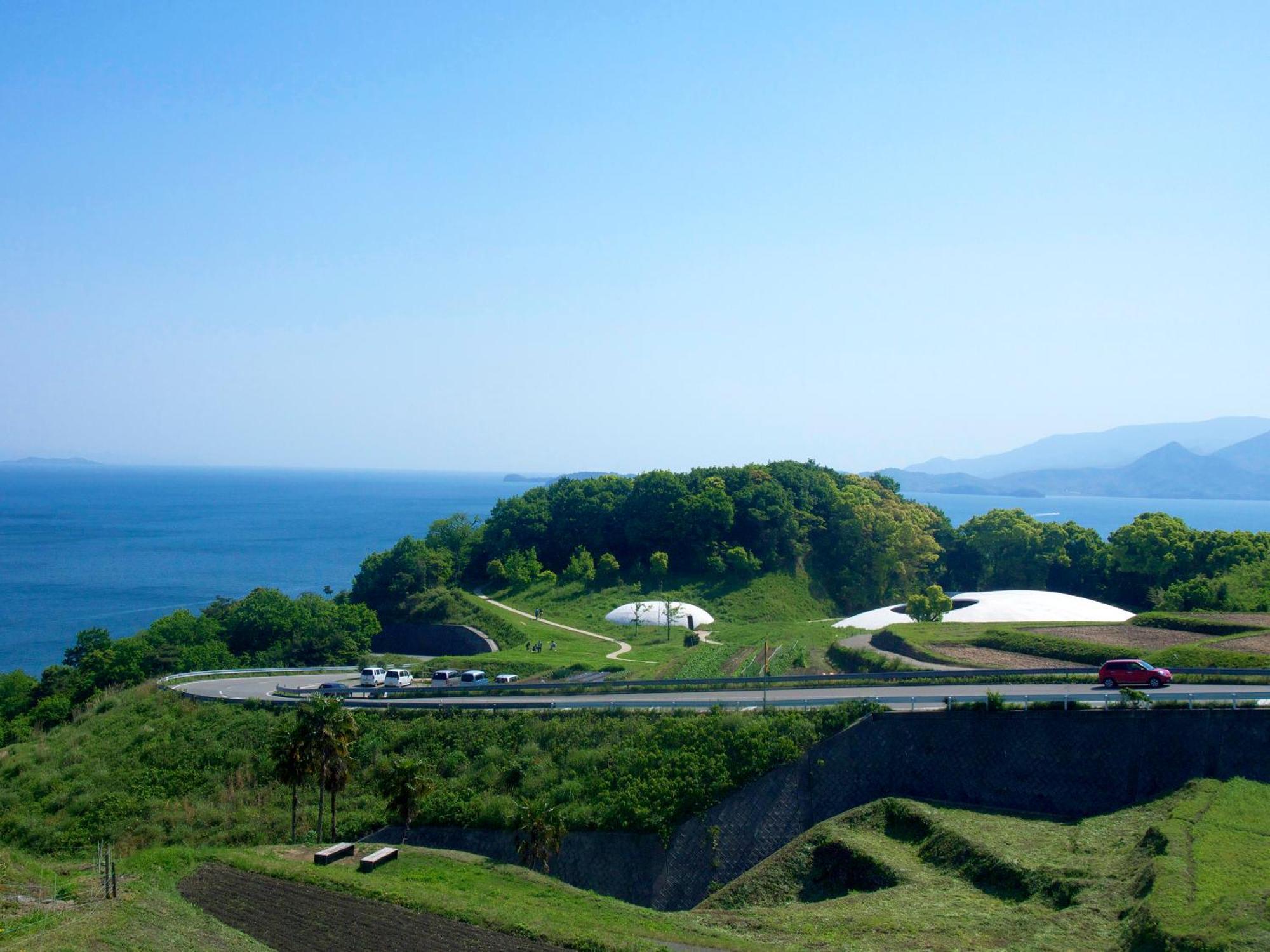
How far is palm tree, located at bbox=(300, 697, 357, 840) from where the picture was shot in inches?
1211

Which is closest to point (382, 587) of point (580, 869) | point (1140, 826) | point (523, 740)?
point (523, 740)

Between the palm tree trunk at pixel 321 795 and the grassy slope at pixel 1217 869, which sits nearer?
the grassy slope at pixel 1217 869

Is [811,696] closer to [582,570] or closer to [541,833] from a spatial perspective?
[541,833]

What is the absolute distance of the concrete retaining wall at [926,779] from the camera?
30.0 meters

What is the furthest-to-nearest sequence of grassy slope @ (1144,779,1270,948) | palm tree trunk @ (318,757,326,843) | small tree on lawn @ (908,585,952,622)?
small tree on lawn @ (908,585,952,622), palm tree trunk @ (318,757,326,843), grassy slope @ (1144,779,1270,948)

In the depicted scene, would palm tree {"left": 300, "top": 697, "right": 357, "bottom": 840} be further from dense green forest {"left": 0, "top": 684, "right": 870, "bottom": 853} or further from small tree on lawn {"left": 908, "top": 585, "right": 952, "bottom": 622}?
small tree on lawn {"left": 908, "top": 585, "right": 952, "bottom": 622}

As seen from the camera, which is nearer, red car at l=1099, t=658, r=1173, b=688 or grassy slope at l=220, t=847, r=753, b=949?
grassy slope at l=220, t=847, r=753, b=949

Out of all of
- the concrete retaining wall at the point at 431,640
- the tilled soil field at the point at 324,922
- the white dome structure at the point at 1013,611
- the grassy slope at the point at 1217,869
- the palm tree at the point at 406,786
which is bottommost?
the concrete retaining wall at the point at 431,640

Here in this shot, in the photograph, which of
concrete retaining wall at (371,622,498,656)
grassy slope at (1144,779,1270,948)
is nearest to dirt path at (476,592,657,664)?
concrete retaining wall at (371,622,498,656)

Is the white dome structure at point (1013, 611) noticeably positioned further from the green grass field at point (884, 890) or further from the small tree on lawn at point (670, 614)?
the green grass field at point (884, 890)

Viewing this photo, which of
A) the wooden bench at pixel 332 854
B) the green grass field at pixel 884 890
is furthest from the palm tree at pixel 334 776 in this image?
the green grass field at pixel 884 890

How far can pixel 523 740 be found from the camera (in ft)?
119

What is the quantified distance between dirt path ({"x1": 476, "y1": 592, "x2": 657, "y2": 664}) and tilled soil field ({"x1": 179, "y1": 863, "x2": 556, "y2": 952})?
30.1 meters

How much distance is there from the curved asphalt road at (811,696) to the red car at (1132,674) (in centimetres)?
47
